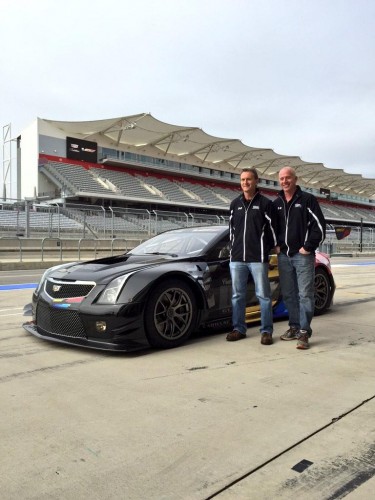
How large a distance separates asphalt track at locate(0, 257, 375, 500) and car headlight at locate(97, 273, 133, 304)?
530mm

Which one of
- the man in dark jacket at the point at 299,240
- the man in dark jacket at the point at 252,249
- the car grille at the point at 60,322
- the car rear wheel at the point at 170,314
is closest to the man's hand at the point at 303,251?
the man in dark jacket at the point at 299,240

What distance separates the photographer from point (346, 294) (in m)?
9.04

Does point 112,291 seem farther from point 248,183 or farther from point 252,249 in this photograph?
point 248,183

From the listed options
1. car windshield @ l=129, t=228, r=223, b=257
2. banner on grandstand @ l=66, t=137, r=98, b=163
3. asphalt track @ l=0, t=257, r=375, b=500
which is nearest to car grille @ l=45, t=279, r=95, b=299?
asphalt track @ l=0, t=257, r=375, b=500

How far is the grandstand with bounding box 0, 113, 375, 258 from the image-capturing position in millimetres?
23922

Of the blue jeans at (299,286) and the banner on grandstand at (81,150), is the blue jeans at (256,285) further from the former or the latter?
the banner on grandstand at (81,150)

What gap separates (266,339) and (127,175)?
43.4 m

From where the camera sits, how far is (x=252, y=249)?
4641mm

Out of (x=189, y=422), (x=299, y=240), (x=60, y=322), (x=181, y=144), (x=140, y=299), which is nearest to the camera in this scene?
(x=189, y=422)

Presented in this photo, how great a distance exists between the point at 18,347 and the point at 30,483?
8.56ft

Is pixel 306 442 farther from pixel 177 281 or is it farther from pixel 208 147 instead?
pixel 208 147

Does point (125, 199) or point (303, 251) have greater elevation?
point (125, 199)

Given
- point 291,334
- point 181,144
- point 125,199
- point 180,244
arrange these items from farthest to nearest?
point 181,144, point 125,199, point 180,244, point 291,334

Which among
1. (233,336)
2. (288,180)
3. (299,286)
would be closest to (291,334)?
(299,286)
